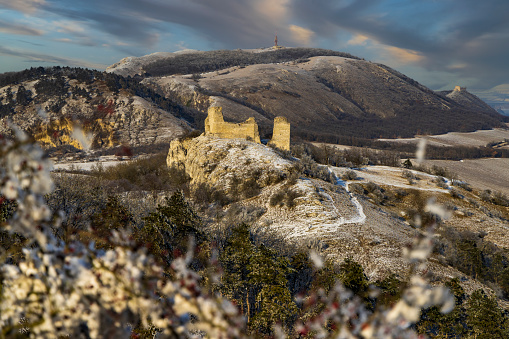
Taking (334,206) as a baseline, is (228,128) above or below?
above

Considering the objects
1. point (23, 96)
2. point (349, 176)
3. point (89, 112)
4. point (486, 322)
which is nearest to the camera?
point (486, 322)

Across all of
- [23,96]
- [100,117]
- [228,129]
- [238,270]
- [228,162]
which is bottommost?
[238,270]

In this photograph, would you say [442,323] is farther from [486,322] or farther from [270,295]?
[270,295]

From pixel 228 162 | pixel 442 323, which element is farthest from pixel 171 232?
pixel 228 162

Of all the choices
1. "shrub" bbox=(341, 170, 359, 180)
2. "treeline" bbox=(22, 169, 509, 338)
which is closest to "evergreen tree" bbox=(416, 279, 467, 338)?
"treeline" bbox=(22, 169, 509, 338)

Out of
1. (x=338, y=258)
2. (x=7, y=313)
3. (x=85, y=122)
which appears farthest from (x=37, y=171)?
(x=85, y=122)

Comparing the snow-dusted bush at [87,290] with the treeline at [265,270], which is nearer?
the snow-dusted bush at [87,290]

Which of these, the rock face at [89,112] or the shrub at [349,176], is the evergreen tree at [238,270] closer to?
the shrub at [349,176]

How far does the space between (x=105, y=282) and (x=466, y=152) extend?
153m

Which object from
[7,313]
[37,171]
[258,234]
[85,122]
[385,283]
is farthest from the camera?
[85,122]

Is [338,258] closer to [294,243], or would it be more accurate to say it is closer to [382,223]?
[294,243]

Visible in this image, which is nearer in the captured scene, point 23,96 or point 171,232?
point 171,232

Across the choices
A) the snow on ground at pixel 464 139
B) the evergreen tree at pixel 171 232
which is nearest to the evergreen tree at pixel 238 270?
the evergreen tree at pixel 171 232

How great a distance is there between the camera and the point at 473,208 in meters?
38.6
